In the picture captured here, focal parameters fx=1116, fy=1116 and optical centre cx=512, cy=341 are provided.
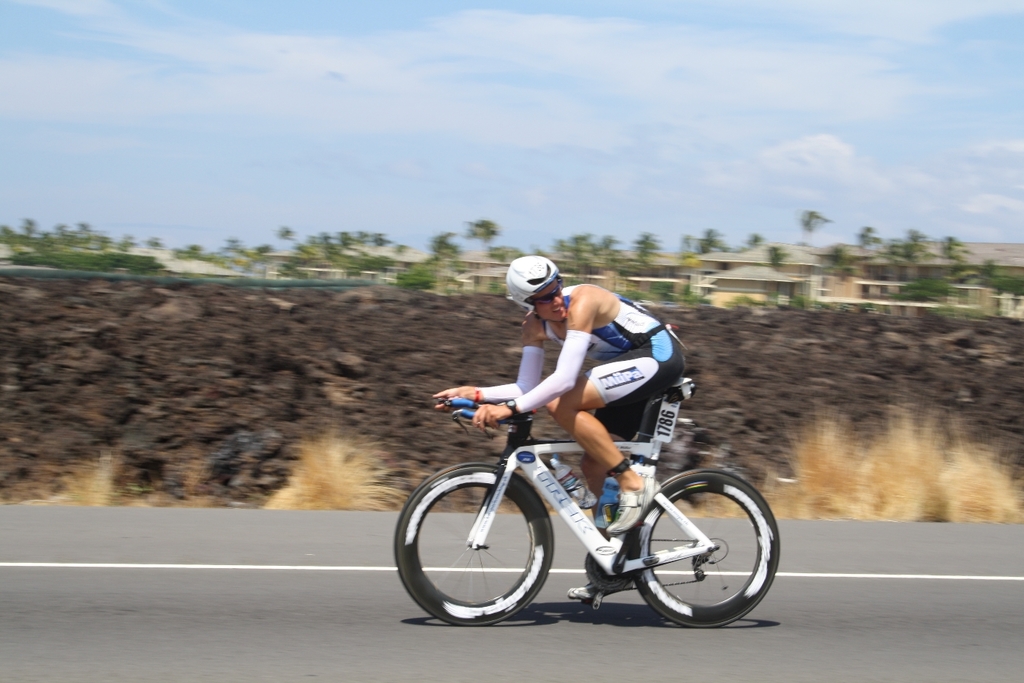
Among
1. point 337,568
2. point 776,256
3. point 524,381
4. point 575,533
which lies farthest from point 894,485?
point 776,256

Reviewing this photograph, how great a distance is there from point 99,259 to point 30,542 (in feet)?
28.2

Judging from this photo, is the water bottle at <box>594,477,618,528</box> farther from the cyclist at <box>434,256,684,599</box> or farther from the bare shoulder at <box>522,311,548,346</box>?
the bare shoulder at <box>522,311,548,346</box>

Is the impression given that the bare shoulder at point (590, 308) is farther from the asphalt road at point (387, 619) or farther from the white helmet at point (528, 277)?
the asphalt road at point (387, 619)

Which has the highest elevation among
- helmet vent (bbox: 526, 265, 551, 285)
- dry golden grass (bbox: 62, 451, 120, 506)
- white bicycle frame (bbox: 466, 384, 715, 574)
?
helmet vent (bbox: 526, 265, 551, 285)

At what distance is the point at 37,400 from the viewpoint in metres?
11.8

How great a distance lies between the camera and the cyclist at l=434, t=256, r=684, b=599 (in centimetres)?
555

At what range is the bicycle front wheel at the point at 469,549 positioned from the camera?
5688mm

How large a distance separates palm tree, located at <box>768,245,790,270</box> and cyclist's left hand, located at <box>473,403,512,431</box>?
17.7 m

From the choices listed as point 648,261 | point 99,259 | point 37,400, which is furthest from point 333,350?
point 648,261

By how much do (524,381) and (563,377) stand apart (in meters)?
0.41

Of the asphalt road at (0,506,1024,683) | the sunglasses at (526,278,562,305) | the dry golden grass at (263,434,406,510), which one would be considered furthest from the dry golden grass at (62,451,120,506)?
the sunglasses at (526,278,562,305)

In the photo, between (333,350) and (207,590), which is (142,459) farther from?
(207,590)

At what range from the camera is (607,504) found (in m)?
5.96

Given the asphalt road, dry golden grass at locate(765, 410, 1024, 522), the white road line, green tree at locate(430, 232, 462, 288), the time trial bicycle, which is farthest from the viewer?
green tree at locate(430, 232, 462, 288)
